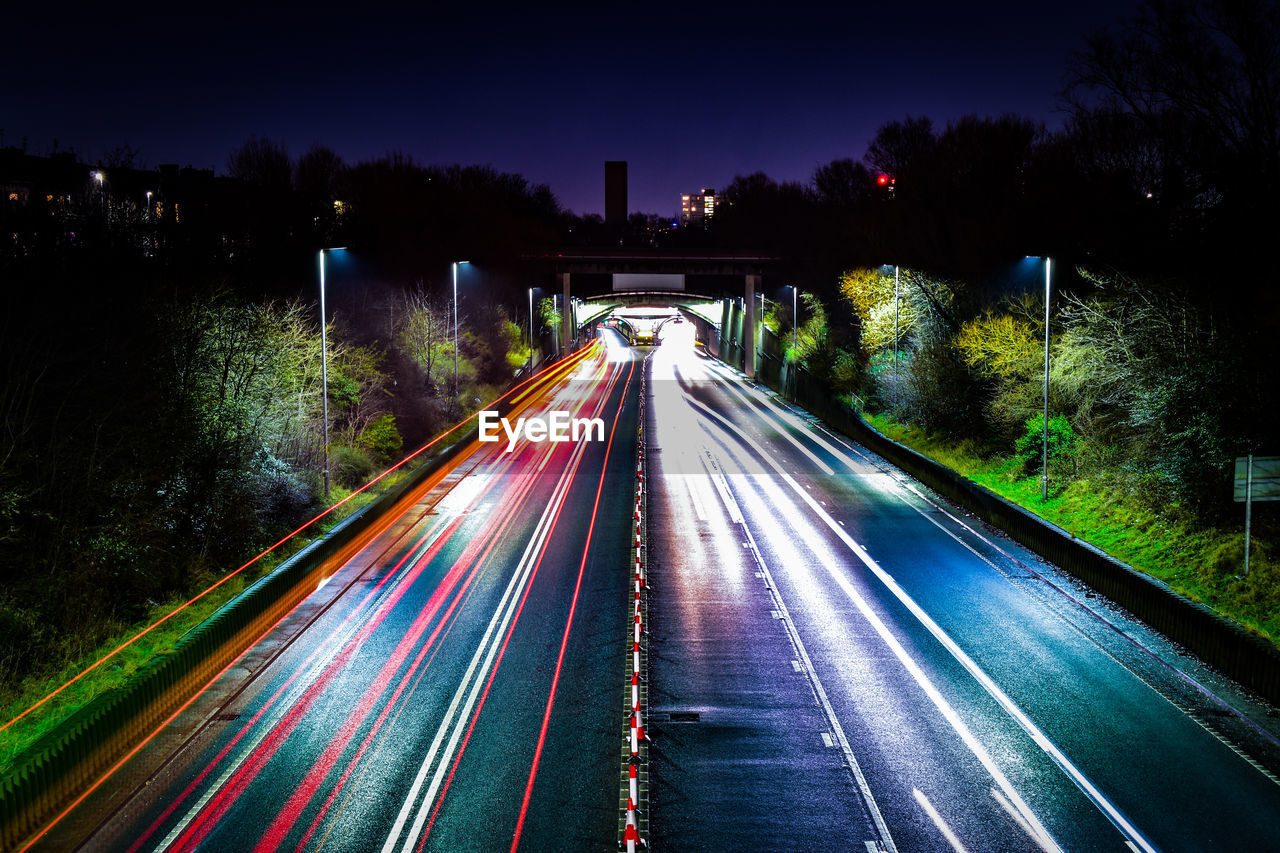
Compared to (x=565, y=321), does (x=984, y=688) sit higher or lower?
lower

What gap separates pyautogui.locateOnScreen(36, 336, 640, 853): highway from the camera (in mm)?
10539

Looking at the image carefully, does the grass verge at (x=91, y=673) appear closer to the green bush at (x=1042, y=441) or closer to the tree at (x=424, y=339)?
the green bush at (x=1042, y=441)

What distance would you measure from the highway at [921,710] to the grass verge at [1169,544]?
208cm

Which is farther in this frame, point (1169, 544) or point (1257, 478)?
point (1169, 544)

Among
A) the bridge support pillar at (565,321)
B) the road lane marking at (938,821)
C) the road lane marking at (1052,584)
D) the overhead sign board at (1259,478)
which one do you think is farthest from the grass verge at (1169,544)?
the bridge support pillar at (565,321)

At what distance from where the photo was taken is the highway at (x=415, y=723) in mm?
10539

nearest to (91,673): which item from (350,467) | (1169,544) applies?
(350,467)

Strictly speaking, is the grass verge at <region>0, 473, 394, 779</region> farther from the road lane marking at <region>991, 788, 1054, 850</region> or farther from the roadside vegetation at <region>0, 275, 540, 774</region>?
the road lane marking at <region>991, 788, 1054, 850</region>

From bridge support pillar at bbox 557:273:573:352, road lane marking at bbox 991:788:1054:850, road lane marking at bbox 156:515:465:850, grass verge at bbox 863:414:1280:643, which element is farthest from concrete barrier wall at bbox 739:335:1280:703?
bridge support pillar at bbox 557:273:573:352

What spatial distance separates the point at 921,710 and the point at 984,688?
148 cm

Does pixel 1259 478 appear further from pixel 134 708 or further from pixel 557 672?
pixel 134 708

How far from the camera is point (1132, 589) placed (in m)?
17.9

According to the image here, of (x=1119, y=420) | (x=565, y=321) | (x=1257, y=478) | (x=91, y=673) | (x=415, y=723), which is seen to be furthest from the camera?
(x=565, y=321)

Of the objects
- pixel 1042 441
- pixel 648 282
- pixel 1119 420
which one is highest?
pixel 648 282
